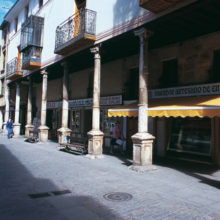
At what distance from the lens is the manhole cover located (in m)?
5.24

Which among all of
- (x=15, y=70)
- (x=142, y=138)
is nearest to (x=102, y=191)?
(x=142, y=138)

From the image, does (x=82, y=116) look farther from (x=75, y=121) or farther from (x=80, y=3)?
(x=80, y=3)

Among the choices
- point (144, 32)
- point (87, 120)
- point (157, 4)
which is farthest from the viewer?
point (87, 120)

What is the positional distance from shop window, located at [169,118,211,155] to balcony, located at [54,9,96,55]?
6036 mm

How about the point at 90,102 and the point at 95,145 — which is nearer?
the point at 95,145

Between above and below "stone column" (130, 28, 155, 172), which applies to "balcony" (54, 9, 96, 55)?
above

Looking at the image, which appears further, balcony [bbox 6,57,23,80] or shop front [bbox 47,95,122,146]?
balcony [bbox 6,57,23,80]

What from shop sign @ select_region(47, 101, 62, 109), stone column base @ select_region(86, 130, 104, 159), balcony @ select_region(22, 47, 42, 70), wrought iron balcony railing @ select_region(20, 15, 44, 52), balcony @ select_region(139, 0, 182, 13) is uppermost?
wrought iron balcony railing @ select_region(20, 15, 44, 52)

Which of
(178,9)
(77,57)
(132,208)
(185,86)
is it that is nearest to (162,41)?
(185,86)

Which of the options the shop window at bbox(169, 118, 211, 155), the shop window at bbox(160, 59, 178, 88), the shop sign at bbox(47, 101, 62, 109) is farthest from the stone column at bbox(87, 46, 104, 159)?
the shop sign at bbox(47, 101, 62, 109)

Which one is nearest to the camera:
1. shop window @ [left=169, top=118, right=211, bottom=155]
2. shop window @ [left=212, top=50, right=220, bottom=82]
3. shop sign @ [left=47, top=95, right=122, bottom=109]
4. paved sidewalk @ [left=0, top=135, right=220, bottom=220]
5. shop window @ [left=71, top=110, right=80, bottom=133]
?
paved sidewalk @ [left=0, top=135, right=220, bottom=220]

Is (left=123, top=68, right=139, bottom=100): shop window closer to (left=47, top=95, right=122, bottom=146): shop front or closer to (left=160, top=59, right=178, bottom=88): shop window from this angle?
(left=47, top=95, right=122, bottom=146): shop front

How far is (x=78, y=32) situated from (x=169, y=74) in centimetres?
513

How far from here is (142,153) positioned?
8.38m
